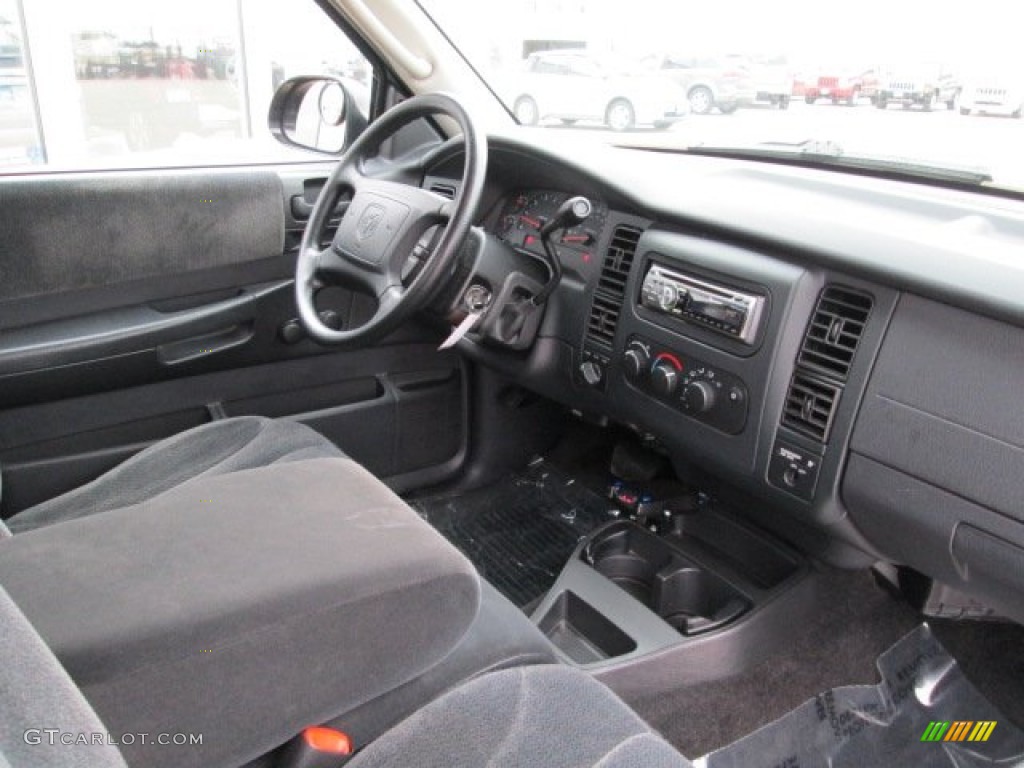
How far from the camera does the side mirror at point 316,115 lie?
2293 mm

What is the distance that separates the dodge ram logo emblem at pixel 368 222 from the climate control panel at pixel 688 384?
1.77 feet

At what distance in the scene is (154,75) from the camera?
224 cm

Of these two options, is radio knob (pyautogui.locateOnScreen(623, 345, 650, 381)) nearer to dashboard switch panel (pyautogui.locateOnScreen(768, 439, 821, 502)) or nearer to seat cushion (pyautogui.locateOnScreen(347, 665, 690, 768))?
dashboard switch panel (pyautogui.locateOnScreen(768, 439, 821, 502))

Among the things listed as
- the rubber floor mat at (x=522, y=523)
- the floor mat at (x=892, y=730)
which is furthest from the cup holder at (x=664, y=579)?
the floor mat at (x=892, y=730)

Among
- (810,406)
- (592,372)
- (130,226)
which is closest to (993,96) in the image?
(810,406)

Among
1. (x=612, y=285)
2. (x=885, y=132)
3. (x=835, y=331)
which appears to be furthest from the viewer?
(x=612, y=285)

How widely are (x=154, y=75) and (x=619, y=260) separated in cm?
127

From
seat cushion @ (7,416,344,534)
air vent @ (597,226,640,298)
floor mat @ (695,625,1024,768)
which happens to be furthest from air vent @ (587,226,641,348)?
floor mat @ (695,625,1024,768)

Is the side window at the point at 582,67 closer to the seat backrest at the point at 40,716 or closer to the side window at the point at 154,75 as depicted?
the side window at the point at 154,75

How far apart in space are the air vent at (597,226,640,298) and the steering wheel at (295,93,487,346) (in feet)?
1.04

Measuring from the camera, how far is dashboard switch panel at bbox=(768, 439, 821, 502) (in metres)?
1.48

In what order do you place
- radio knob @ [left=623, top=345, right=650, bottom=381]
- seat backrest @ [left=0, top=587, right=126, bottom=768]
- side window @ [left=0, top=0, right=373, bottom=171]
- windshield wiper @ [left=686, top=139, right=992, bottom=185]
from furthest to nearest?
side window @ [left=0, top=0, right=373, bottom=171]
radio knob @ [left=623, top=345, right=650, bottom=381]
windshield wiper @ [left=686, top=139, right=992, bottom=185]
seat backrest @ [left=0, top=587, right=126, bottom=768]

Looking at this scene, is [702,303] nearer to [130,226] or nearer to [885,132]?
[885,132]

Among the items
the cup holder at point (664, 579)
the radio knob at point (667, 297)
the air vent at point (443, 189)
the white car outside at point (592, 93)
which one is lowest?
the cup holder at point (664, 579)
